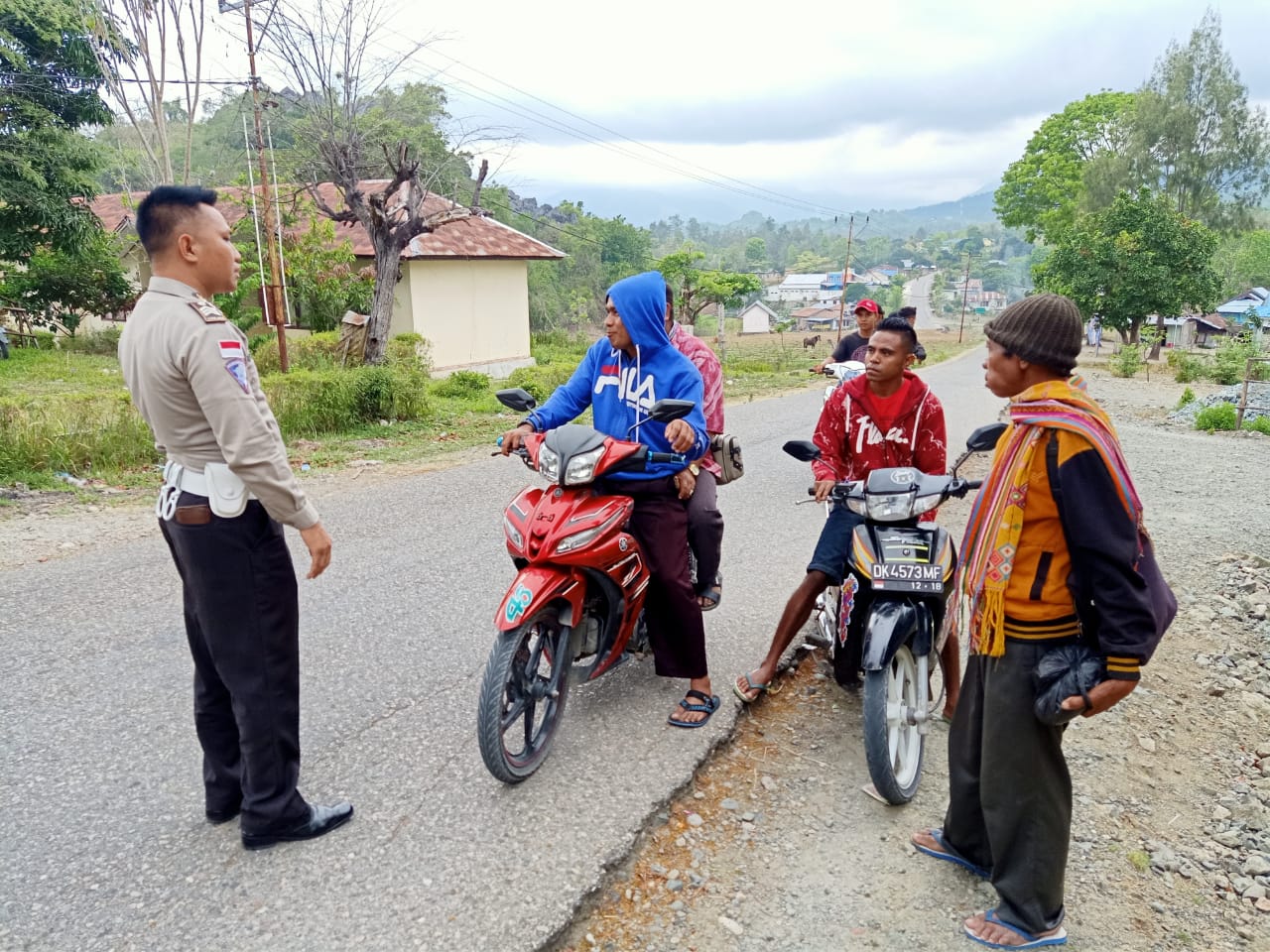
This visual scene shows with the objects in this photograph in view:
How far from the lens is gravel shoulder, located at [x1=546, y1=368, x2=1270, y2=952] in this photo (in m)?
2.46

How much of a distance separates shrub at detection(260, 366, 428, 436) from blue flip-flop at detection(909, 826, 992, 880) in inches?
331

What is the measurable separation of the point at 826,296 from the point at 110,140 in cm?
7756

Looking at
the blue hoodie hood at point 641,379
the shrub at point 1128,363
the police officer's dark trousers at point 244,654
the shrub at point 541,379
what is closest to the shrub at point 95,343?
the shrub at point 541,379

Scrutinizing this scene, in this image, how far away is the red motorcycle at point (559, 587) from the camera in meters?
2.84

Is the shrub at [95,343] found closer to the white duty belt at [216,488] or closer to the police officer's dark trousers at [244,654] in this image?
the police officer's dark trousers at [244,654]

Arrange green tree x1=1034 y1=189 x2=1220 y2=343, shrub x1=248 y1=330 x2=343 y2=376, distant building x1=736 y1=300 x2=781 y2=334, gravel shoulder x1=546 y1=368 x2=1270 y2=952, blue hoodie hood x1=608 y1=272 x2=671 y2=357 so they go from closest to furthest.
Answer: gravel shoulder x1=546 y1=368 x2=1270 y2=952, blue hoodie hood x1=608 y1=272 x2=671 y2=357, shrub x1=248 y1=330 x2=343 y2=376, green tree x1=1034 y1=189 x2=1220 y2=343, distant building x1=736 y1=300 x2=781 y2=334

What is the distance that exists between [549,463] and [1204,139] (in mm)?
45584

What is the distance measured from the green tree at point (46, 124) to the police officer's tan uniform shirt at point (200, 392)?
55.9 ft

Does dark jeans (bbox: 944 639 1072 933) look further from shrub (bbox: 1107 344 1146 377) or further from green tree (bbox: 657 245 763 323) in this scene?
green tree (bbox: 657 245 763 323)

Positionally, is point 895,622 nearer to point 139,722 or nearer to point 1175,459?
point 139,722

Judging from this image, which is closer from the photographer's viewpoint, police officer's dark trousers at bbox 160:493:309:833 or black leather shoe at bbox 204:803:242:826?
police officer's dark trousers at bbox 160:493:309:833

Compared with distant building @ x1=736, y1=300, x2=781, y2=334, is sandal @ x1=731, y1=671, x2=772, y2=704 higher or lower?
lower

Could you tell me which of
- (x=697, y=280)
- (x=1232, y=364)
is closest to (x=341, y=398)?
(x=1232, y=364)

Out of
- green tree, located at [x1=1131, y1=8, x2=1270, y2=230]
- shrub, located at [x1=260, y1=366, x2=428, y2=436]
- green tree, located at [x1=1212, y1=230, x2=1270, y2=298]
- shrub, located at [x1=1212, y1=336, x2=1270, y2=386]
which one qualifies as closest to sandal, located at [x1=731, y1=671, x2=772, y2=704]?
shrub, located at [x1=260, y1=366, x2=428, y2=436]
